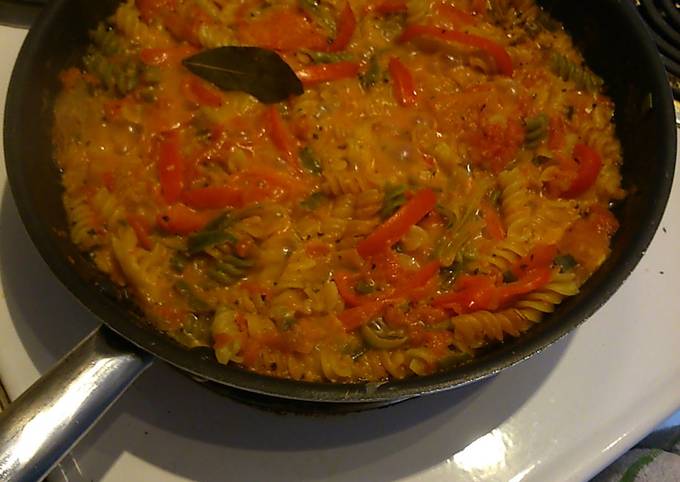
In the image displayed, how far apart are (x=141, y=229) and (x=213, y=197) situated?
17cm

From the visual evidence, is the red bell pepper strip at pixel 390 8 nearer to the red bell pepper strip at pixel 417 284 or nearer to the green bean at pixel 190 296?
the red bell pepper strip at pixel 417 284

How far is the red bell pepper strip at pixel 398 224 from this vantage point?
1.63 metres

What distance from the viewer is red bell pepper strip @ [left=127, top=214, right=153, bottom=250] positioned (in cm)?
165

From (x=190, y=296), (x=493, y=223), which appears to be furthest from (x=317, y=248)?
(x=493, y=223)

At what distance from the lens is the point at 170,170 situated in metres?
1.70

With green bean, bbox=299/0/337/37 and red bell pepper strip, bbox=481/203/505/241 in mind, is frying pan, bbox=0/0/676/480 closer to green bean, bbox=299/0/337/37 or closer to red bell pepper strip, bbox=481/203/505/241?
red bell pepper strip, bbox=481/203/505/241

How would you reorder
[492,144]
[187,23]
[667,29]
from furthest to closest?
[667,29]
[187,23]
[492,144]

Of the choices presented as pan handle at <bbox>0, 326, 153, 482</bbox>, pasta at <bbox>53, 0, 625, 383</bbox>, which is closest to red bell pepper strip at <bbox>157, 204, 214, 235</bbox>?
pasta at <bbox>53, 0, 625, 383</bbox>

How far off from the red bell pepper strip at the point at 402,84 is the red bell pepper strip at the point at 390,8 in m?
0.18

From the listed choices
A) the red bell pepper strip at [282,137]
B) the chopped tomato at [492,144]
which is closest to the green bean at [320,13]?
the red bell pepper strip at [282,137]

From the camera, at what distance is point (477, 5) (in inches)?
81.0

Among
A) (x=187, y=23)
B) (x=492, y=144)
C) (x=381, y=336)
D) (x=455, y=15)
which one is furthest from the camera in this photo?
(x=455, y=15)

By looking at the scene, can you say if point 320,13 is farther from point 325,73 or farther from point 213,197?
point 213,197

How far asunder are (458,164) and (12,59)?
1.24 metres
